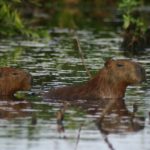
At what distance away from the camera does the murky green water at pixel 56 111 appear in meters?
13.0

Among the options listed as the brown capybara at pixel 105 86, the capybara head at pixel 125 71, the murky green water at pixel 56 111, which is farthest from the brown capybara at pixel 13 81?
the capybara head at pixel 125 71

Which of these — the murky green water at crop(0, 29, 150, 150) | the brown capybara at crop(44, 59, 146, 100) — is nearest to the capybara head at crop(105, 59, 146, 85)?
the brown capybara at crop(44, 59, 146, 100)

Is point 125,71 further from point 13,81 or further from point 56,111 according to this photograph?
point 13,81

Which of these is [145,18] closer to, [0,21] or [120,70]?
[0,21]

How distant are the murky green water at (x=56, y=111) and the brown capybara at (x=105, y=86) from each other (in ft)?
0.88

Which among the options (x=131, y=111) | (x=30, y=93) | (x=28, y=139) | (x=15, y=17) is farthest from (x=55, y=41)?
(x=28, y=139)

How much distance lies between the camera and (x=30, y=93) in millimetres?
18141

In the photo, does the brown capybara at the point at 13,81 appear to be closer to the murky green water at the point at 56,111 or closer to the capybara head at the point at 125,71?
the murky green water at the point at 56,111

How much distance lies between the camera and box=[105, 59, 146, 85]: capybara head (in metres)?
16.9

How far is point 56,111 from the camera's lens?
15.7m

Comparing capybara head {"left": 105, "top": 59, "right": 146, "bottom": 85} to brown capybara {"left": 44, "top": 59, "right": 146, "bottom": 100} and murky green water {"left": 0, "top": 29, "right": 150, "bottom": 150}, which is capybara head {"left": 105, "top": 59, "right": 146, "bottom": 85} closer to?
brown capybara {"left": 44, "top": 59, "right": 146, "bottom": 100}

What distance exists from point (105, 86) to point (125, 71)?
0.45 m

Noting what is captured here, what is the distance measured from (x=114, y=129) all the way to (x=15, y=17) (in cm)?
1131

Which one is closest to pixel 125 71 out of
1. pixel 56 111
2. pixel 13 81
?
pixel 56 111
